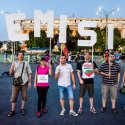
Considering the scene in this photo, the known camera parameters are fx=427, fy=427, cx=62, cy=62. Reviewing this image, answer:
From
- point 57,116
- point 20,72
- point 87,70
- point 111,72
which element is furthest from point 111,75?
point 20,72

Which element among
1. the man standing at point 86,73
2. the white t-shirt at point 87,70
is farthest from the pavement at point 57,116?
the white t-shirt at point 87,70

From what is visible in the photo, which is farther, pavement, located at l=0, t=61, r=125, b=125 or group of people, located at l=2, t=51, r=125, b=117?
group of people, located at l=2, t=51, r=125, b=117

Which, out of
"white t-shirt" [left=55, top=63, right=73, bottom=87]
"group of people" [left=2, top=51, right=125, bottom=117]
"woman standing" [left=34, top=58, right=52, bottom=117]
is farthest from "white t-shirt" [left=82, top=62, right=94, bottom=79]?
"woman standing" [left=34, top=58, right=52, bottom=117]

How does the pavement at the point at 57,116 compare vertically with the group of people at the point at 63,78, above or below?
below

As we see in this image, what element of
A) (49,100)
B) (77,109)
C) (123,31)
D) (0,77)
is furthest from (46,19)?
(123,31)

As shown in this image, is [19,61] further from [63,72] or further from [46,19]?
[46,19]

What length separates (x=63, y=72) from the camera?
10.8 metres

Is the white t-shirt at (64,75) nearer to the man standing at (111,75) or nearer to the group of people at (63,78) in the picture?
the group of people at (63,78)

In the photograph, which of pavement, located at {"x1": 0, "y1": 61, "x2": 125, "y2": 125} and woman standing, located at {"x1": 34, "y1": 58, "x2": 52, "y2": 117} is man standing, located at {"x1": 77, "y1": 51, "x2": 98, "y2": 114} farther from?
woman standing, located at {"x1": 34, "y1": 58, "x2": 52, "y2": 117}

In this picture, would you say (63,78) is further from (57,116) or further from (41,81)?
(57,116)

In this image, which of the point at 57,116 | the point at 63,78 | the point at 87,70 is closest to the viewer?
the point at 57,116

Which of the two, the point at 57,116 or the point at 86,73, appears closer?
the point at 57,116

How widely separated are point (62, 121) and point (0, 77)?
13450mm

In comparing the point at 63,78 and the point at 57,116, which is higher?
the point at 63,78
